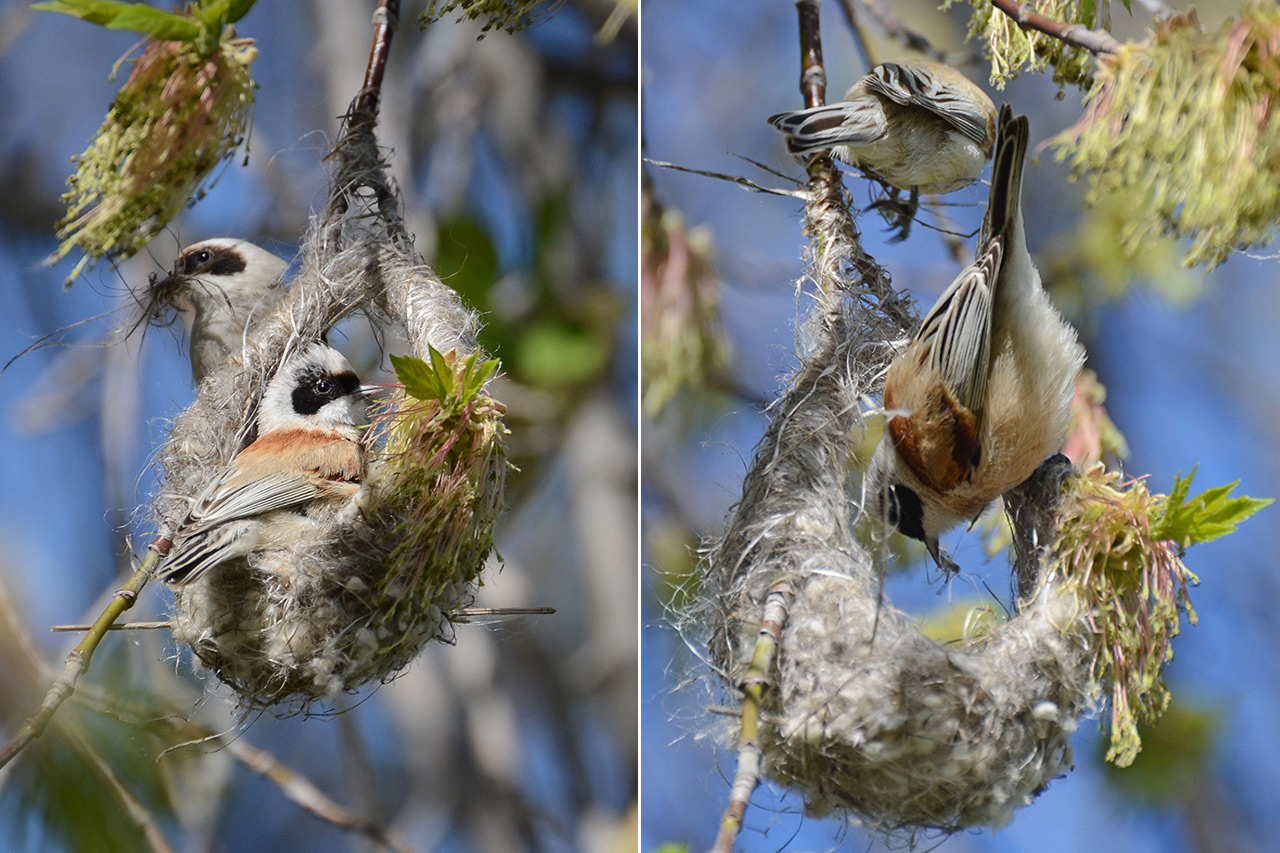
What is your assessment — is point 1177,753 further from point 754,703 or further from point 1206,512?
point 754,703

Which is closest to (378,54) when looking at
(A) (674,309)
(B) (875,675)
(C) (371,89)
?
(C) (371,89)

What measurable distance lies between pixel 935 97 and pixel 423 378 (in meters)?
0.67

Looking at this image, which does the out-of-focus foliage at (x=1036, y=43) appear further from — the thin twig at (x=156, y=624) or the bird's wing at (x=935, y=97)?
the thin twig at (x=156, y=624)

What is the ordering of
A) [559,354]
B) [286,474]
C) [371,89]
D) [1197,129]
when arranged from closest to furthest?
[1197,129] < [286,474] < [371,89] < [559,354]

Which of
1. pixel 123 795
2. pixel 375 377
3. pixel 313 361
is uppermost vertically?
pixel 313 361

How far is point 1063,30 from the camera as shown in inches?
37.5

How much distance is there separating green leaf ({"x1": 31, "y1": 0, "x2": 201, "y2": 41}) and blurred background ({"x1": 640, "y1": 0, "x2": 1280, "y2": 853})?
66cm

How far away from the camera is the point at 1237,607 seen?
39.8 inches

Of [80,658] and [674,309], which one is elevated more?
→ [674,309]

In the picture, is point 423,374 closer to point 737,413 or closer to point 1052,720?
point 737,413

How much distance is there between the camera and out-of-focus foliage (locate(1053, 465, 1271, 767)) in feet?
3.10

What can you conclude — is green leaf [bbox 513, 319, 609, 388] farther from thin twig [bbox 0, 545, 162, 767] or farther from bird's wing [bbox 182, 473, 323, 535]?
thin twig [bbox 0, 545, 162, 767]

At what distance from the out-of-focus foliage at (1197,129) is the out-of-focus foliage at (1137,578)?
0.79 feet

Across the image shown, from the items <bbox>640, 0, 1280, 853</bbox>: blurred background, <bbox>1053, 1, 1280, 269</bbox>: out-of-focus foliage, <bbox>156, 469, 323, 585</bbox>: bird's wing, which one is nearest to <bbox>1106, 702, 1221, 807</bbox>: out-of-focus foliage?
<bbox>640, 0, 1280, 853</bbox>: blurred background
